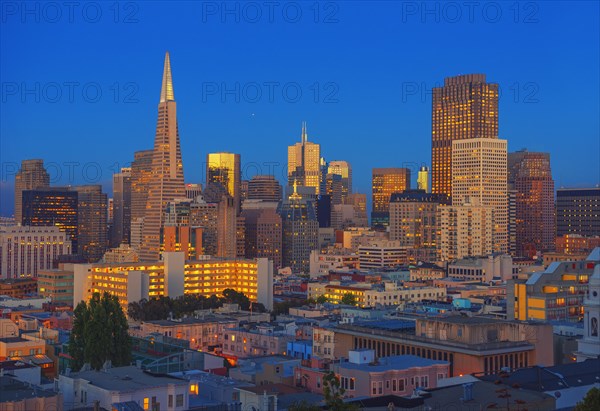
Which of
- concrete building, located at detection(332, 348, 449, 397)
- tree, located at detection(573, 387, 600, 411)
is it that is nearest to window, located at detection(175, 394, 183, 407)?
concrete building, located at detection(332, 348, 449, 397)

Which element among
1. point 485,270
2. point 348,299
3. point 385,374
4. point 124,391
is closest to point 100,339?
point 385,374

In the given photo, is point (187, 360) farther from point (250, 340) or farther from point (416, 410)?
point (416, 410)

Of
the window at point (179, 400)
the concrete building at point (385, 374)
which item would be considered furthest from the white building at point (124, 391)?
the concrete building at point (385, 374)

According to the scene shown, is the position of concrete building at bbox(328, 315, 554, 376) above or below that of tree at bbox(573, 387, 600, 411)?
below

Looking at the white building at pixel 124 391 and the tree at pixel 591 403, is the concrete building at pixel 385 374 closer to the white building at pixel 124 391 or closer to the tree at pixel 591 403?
the white building at pixel 124 391

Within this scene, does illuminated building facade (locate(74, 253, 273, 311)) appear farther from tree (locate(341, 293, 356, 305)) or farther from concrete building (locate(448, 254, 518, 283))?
concrete building (locate(448, 254, 518, 283))

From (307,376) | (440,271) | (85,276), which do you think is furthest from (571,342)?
(440,271)
